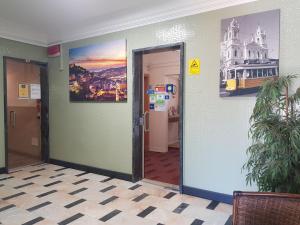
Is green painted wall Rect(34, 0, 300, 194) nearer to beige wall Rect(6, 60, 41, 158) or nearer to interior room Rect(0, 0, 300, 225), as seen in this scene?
interior room Rect(0, 0, 300, 225)

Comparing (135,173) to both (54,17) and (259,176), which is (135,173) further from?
(54,17)

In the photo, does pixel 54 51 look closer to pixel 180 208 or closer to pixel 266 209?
pixel 180 208

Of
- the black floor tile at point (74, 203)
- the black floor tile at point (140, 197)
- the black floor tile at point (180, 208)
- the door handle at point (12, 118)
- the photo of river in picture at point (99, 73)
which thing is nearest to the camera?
the black floor tile at point (180, 208)

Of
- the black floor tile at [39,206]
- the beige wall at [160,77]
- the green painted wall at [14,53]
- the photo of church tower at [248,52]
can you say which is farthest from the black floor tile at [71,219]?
the beige wall at [160,77]

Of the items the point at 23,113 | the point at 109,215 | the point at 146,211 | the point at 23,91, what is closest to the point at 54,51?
the point at 23,91

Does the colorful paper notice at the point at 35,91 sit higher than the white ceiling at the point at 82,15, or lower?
lower

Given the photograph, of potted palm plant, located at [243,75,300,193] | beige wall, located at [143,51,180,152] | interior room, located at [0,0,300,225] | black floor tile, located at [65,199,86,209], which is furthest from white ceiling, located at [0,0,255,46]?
black floor tile, located at [65,199,86,209]

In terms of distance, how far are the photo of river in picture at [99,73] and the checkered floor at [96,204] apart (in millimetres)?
1379

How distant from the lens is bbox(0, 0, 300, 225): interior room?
217 centimetres

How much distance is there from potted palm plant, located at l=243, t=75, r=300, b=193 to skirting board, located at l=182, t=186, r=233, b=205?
70cm

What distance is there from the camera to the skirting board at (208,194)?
2844 mm

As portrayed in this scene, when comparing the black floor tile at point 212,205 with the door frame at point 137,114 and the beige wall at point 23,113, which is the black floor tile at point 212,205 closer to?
the door frame at point 137,114

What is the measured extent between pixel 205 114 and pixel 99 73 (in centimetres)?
190

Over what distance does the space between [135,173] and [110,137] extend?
72cm
